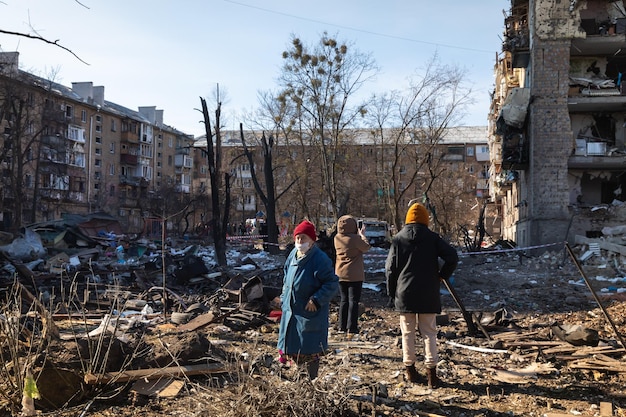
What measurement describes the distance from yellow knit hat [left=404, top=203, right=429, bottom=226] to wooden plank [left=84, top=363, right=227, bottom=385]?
2.36 metres

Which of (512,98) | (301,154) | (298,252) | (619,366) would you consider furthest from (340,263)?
(301,154)

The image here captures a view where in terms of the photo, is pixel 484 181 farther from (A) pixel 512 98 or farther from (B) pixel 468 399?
(B) pixel 468 399

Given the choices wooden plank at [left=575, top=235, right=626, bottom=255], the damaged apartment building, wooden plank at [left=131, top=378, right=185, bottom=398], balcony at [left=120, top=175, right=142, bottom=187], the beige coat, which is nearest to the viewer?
wooden plank at [left=131, top=378, right=185, bottom=398]

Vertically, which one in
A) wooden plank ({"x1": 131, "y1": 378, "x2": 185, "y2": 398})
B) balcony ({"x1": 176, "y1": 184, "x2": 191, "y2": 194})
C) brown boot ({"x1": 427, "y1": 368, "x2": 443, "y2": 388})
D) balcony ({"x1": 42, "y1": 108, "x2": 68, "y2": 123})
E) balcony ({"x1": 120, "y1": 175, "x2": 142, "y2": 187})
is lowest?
wooden plank ({"x1": 131, "y1": 378, "x2": 185, "y2": 398})

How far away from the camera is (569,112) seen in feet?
85.9

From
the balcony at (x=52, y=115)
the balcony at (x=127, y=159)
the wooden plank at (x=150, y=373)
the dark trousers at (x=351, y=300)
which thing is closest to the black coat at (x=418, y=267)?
the wooden plank at (x=150, y=373)

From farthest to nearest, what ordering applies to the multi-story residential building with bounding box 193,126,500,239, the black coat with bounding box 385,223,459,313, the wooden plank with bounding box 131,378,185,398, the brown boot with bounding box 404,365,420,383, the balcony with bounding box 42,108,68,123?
the multi-story residential building with bounding box 193,126,500,239, the balcony with bounding box 42,108,68,123, the brown boot with bounding box 404,365,420,383, the black coat with bounding box 385,223,459,313, the wooden plank with bounding box 131,378,185,398

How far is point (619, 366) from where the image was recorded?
5.95m

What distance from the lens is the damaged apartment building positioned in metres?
24.6

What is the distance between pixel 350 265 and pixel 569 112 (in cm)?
2183

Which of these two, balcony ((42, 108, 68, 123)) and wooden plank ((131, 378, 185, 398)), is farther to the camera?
balcony ((42, 108, 68, 123))

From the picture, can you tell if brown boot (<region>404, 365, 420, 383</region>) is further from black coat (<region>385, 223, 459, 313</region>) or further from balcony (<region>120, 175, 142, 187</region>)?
balcony (<region>120, 175, 142, 187</region>)

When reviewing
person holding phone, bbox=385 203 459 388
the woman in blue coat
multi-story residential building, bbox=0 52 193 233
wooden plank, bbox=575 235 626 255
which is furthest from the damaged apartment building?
multi-story residential building, bbox=0 52 193 233

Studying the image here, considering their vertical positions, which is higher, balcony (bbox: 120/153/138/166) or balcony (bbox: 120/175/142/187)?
balcony (bbox: 120/153/138/166)
